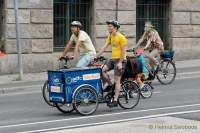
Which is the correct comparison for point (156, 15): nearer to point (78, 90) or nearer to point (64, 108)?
point (64, 108)

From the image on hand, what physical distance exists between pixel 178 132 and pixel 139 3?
547 inches

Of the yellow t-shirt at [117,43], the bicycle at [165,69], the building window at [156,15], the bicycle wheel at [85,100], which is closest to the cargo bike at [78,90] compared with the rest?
the bicycle wheel at [85,100]

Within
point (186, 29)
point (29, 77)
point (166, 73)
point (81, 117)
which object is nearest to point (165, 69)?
point (166, 73)

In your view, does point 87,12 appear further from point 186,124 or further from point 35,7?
point 186,124

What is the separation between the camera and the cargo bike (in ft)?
41.4

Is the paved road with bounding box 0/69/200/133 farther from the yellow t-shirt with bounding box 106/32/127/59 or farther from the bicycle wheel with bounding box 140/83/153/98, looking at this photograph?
the yellow t-shirt with bounding box 106/32/127/59

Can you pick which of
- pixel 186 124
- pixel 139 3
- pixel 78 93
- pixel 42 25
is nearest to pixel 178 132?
pixel 186 124

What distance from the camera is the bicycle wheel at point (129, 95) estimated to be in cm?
1349

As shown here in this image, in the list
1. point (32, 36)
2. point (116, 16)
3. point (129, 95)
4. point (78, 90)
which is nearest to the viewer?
point (78, 90)

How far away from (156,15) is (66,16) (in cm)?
388

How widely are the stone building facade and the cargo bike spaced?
7.99 meters

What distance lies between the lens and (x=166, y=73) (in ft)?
60.1

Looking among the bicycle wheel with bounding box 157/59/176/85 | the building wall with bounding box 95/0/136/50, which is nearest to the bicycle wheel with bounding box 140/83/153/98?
the bicycle wheel with bounding box 157/59/176/85

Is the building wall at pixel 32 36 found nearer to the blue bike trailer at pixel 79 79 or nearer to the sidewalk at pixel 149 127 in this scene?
the blue bike trailer at pixel 79 79
